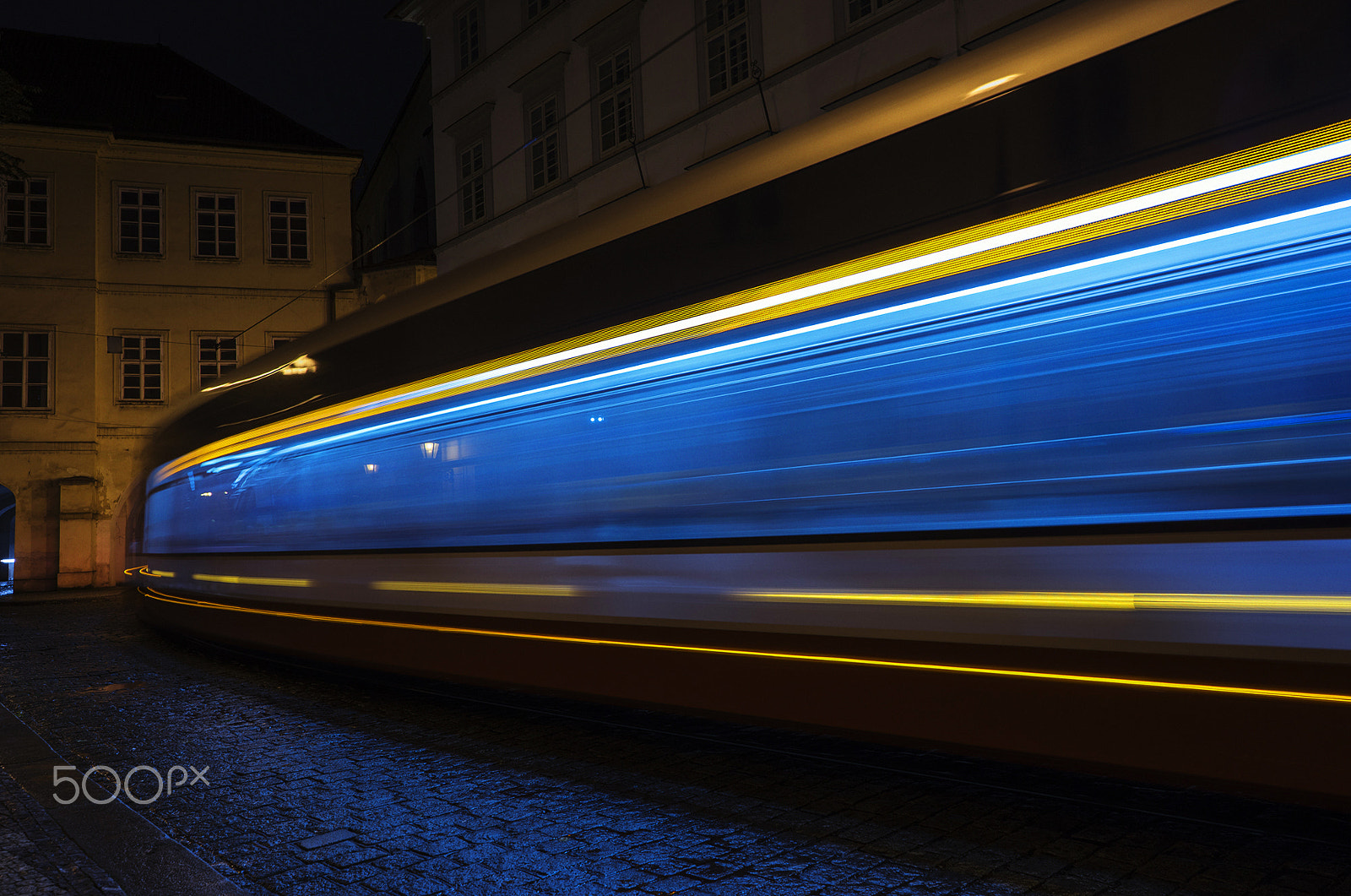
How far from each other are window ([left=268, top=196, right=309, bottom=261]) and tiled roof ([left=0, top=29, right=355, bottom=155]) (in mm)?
1342

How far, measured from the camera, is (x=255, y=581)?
27.1 ft

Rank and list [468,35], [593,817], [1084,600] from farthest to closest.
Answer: [468,35] → [593,817] → [1084,600]

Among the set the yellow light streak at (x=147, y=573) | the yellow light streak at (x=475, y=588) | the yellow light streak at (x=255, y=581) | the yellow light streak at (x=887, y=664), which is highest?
the yellow light streak at (x=147, y=573)

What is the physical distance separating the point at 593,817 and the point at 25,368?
24.8 metres

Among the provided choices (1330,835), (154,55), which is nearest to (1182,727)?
(1330,835)

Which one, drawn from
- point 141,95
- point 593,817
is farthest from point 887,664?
point 141,95

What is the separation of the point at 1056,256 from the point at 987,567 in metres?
1.02

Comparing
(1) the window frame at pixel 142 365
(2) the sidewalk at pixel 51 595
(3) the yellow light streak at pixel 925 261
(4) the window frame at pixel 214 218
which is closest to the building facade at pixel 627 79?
(3) the yellow light streak at pixel 925 261

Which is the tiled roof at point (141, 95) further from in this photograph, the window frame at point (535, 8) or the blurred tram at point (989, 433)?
the blurred tram at point (989, 433)

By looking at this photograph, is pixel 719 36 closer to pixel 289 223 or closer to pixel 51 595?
pixel 289 223

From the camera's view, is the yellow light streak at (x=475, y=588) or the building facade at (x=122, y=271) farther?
the building facade at (x=122, y=271)

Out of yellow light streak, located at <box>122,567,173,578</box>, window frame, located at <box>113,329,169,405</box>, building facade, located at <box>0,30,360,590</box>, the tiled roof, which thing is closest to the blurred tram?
yellow light streak, located at <box>122,567,173,578</box>

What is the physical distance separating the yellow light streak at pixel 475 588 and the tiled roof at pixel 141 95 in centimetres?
2307

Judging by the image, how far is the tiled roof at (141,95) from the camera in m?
26.5
